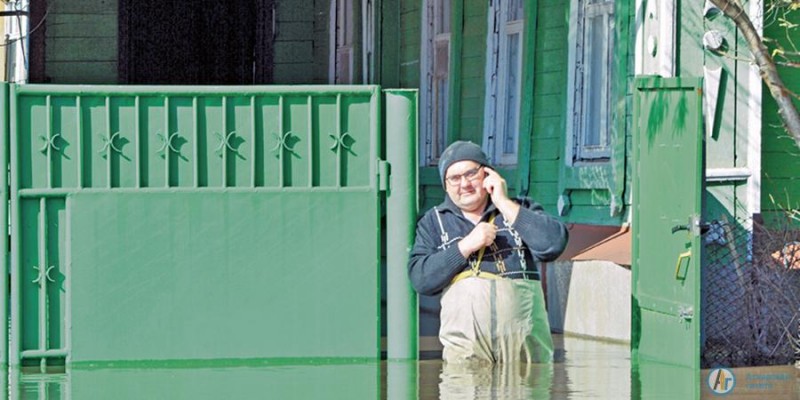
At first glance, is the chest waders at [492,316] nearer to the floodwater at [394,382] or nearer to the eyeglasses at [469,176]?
the floodwater at [394,382]

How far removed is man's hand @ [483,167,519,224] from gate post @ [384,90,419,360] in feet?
2.75

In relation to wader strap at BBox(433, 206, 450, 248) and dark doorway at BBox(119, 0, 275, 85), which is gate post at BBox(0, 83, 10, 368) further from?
dark doorway at BBox(119, 0, 275, 85)

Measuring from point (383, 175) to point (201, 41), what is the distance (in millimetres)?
12412

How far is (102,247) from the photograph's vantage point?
1023cm

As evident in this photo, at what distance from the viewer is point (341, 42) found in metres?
20.3

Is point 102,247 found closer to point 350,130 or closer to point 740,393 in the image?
point 350,130

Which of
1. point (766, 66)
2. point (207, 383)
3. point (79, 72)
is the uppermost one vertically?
point (79, 72)

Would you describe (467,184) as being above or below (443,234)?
above

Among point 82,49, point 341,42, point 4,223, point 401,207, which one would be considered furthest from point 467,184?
point 82,49

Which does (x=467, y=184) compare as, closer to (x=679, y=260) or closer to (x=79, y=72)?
(x=679, y=260)

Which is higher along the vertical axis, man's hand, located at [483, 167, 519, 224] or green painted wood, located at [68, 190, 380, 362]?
man's hand, located at [483, 167, 519, 224]

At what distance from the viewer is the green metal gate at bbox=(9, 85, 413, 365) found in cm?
1022

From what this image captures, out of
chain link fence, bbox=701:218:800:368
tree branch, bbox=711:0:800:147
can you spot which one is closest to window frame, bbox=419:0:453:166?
chain link fence, bbox=701:218:800:368

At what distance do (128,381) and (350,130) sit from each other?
192 cm
